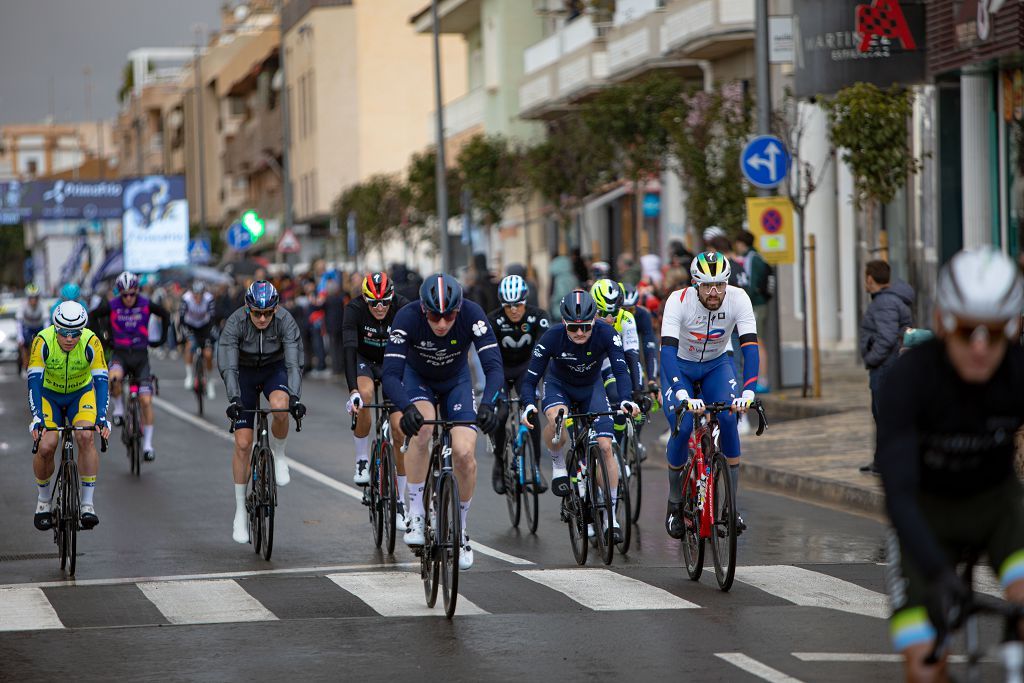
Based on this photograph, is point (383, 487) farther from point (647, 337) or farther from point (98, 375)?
point (647, 337)

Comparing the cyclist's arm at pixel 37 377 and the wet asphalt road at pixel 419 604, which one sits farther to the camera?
the cyclist's arm at pixel 37 377

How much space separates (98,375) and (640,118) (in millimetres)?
21486

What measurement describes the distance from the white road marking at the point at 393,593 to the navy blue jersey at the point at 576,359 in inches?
59.4

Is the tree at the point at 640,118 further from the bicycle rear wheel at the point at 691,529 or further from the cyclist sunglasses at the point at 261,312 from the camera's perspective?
the bicycle rear wheel at the point at 691,529

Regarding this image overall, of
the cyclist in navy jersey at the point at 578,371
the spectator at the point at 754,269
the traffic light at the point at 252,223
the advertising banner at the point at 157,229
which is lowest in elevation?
the cyclist in navy jersey at the point at 578,371

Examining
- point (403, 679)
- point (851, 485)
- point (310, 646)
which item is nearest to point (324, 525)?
point (851, 485)

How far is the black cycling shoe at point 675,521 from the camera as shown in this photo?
11.2 meters

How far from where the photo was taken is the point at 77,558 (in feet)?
41.8

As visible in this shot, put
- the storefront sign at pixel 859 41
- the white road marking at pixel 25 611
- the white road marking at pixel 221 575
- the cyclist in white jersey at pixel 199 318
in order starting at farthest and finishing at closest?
1. the cyclist in white jersey at pixel 199 318
2. the storefront sign at pixel 859 41
3. the white road marking at pixel 221 575
4. the white road marking at pixel 25 611

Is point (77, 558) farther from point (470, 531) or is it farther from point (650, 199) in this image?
point (650, 199)

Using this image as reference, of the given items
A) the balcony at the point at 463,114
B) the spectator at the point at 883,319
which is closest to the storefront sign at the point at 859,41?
the spectator at the point at 883,319

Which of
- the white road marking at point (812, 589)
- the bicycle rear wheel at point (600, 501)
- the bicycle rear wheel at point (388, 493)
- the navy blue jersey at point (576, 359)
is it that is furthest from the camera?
the bicycle rear wheel at point (388, 493)

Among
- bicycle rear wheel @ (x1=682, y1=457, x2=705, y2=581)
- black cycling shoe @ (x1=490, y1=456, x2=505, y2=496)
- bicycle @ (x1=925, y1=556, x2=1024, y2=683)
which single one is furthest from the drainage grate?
bicycle @ (x1=925, y1=556, x2=1024, y2=683)

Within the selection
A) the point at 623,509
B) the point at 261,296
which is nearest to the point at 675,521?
the point at 623,509
